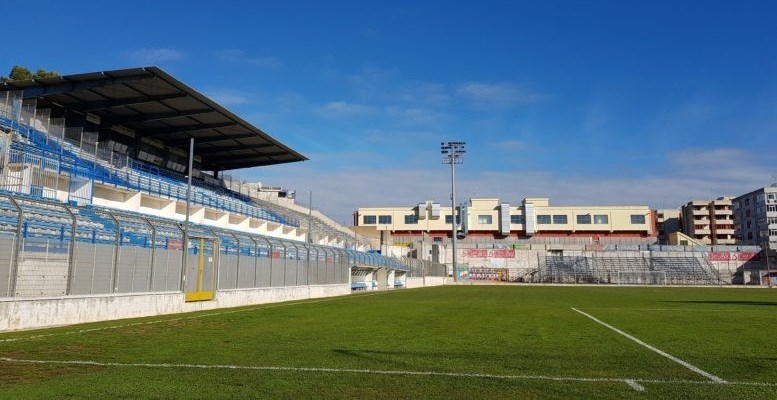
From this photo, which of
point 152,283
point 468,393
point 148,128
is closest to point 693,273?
point 148,128

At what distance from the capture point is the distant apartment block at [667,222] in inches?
5261

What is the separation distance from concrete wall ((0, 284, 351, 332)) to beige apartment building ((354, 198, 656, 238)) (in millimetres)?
84385

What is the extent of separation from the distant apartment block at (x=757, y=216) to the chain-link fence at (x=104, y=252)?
103 meters

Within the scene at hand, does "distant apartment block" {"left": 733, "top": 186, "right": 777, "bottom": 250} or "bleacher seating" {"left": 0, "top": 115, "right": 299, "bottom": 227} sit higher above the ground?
"distant apartment block" {"left": 733, "top": 186, "right": 777, "bottom": 250}

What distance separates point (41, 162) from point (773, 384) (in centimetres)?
2397

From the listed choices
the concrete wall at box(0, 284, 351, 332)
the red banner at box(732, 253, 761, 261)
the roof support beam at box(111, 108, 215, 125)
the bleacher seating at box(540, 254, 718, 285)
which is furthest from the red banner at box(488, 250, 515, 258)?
the concrete wall at box(0, 284, 351, 332)

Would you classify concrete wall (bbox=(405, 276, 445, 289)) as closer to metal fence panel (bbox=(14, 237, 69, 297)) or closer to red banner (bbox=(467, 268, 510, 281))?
red banner (bbox=(467, 268, 510, 281))

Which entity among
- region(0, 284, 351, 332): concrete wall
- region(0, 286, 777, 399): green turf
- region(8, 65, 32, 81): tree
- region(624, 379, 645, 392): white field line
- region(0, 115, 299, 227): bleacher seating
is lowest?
region(0, 286, 777, 399): green turf

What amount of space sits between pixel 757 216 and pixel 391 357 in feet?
407

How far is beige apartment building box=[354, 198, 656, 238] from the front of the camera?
359 feet

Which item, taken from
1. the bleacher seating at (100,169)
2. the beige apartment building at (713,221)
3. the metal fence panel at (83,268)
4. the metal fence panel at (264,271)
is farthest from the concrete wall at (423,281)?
the beige apartment building at (713,221)

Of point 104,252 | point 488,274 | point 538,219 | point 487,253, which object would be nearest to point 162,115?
point 104,252

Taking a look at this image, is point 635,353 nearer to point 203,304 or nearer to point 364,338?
point 364,338

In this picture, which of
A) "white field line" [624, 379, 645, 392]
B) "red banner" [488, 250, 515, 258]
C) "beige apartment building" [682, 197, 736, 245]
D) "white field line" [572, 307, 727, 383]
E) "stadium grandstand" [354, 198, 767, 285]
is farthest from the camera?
"beige apartment building" [682, 197, 736, 245]
